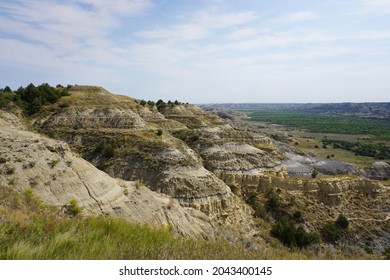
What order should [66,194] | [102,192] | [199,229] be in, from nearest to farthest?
[66,194]
[102,192]
[199,229]

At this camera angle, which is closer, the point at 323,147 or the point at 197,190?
the point at 197,190

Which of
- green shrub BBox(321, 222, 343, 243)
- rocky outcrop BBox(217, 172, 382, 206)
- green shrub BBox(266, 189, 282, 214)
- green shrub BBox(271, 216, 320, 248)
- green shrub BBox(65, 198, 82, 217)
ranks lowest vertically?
green shrub BBox(321, 222, 343, 243)

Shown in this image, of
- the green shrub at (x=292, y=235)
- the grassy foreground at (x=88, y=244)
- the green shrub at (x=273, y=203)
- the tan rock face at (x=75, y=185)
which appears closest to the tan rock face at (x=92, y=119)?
the green shrub at (x=273, y=203)

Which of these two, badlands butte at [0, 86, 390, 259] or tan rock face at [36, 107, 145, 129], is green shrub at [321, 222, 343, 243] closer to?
badlands butte at [0, 86, 390, 259]

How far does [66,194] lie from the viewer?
15453 mm

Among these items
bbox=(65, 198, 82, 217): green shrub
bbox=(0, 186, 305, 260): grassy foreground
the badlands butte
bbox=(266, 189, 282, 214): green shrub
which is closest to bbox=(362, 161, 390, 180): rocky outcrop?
the badlands butte

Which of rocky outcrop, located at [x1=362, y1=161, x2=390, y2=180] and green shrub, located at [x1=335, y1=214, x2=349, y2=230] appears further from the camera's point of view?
rocky outcrop, located at [x1=362, y1=161, x2=390, y2=180]

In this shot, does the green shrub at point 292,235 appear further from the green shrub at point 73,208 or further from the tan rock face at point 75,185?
the green shrub at point 73,208

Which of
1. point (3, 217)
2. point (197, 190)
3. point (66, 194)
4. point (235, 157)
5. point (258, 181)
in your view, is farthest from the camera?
point (235, 157)

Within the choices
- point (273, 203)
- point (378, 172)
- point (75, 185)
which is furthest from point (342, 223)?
point (378, 172)

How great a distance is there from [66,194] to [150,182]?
1370 centimetres

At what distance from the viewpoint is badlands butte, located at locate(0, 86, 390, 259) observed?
652 inches

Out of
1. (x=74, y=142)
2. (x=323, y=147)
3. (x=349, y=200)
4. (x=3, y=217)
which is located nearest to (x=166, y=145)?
(x=74, y=142)

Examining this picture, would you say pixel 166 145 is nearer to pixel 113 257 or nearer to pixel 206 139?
pixel 206 139
